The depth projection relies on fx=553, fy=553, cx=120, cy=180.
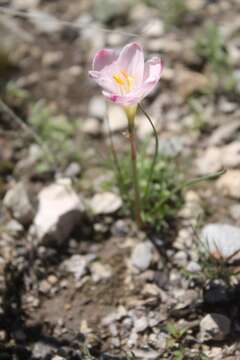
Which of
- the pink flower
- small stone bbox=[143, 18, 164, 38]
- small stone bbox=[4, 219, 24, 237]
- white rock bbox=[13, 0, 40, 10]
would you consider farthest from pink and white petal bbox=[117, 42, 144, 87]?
white rock bbox=[13, 0, 40, 10]

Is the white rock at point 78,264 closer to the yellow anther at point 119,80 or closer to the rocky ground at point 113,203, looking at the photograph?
the rocky ground at point 113,203

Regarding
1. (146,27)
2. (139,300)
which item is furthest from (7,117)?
(139,300)

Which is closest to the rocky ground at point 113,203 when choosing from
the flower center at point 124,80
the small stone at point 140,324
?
the small stone at point 140,324

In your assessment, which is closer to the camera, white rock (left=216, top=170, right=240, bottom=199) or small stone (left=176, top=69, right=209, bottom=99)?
white rock (left=216, top=170, right=240, bottom=199)

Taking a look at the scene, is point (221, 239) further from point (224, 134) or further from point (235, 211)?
point (224, 134)

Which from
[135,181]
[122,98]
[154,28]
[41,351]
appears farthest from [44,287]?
[154,28]

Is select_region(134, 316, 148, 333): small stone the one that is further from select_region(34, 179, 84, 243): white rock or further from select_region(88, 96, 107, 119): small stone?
select_region(88, 96, 107, 119): small stone

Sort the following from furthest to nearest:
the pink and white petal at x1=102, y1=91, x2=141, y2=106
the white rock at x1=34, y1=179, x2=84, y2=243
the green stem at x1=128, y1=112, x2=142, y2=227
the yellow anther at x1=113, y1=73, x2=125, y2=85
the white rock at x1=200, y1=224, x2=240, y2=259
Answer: the white rock at x1=34, y1=179, x2=84, y2=243, the white rock at x1=200, y1=224, x2=240, y2=259, the green stem at x1=128, y1=112, x2=142, y2=227, the yellow anther at x1=113, y1=73, x2=125, y2=85, the pink and white petal at x1=102, y1=91, x2=141, y2=106
